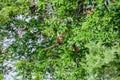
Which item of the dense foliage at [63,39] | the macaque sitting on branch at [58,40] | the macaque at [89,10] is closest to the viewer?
the dense foliage at [63,39]

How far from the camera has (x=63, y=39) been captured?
17.0 metres

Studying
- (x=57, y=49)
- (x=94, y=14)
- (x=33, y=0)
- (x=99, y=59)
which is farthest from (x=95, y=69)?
(x=33, y=0)

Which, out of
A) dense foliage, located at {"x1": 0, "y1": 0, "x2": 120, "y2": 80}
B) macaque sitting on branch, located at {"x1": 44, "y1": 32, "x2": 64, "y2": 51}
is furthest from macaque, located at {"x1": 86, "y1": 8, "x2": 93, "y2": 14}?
macaque sitting on branch, located at {"x1": 44, "y1": 32, "x2": 64, "y2": 51}

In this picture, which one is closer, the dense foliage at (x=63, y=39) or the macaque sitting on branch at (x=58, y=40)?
the dense foliage at (x=63, y=39)

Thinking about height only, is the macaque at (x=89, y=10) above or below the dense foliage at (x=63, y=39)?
above

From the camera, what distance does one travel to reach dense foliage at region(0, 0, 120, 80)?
14.0m

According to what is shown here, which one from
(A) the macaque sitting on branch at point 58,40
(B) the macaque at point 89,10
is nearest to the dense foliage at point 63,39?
(A) the macaque sitting on branch at point 58,40

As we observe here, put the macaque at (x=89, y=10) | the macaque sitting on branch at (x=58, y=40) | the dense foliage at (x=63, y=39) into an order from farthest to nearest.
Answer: the macaque sitting on branch at (x=58, y=40)
the macaque at (x=89, y=10)
the dense foliage at (x=63, y=39)

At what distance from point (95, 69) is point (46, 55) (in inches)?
154

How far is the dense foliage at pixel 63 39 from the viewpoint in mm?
13977

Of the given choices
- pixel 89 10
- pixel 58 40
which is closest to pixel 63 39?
pixel 58 40

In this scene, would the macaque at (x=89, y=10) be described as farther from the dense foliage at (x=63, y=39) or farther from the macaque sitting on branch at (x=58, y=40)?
the macaque sitting on branch at (x=58, y=40)

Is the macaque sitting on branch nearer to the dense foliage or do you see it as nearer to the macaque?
the dense foliage

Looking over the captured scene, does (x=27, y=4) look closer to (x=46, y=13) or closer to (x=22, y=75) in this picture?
(x=46, y=13)
